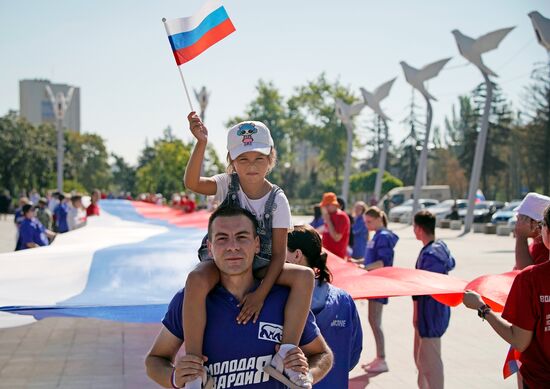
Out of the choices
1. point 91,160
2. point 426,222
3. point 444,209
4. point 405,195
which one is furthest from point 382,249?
point 91,160

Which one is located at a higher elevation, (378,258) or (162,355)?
(162,355)

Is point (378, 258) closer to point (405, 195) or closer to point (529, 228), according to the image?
point (529, 228)

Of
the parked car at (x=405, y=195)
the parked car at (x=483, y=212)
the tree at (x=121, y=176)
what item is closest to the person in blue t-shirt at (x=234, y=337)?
the parked car at (x=483, y=212)

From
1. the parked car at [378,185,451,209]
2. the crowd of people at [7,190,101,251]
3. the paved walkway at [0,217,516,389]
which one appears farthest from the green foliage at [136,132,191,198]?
the paved walkway at [0,217,516,389]

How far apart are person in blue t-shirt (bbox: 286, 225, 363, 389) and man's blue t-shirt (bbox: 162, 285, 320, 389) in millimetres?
1009

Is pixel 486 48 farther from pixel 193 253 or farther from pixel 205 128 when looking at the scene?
pixel 205 128

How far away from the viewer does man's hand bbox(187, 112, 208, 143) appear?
3293 mm

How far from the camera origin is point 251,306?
2.68 meters

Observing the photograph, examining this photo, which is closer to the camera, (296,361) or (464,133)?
(296,361)

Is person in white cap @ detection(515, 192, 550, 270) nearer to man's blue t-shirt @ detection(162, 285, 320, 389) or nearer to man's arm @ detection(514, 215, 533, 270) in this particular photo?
man's arm @ detection(514, 215, 533, 270)

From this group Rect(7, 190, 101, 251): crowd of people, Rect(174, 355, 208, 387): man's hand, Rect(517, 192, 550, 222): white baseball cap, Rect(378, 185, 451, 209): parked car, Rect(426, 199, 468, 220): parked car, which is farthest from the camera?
Rect(378, 185, 451, 209): parked car

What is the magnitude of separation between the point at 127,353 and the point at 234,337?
660cm

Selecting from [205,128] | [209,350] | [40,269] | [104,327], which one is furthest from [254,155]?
[104,327]

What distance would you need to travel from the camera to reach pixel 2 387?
7266 mm
